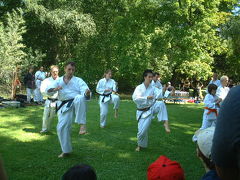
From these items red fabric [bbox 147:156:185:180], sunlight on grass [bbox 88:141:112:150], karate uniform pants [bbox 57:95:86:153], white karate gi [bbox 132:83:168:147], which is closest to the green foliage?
sunlight on grass [bbox 88:141:112:150]

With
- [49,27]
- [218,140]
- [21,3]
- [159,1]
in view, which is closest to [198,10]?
[159,1]

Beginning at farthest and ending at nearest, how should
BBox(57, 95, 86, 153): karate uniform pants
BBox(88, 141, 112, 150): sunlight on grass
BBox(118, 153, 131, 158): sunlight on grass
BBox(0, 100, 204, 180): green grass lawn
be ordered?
BBox(88, 141, 112, 150): sunlight on grass, BBox(118, 153, 131, 158): sunlight on grass, BBox(57, 95, 86, 153): karate uniform pants, BBox(0, 100, 204, 180): green grass lawn

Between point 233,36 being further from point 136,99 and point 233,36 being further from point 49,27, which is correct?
point 49,27

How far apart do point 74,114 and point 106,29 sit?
71.1 ft

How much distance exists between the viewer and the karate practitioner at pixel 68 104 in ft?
20.0

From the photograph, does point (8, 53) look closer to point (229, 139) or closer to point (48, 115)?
point (48, 115)

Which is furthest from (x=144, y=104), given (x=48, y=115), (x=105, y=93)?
(x=105, y=93)

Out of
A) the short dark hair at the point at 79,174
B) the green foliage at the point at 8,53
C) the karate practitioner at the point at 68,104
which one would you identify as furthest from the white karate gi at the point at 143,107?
the green foliage at the point at 8,53

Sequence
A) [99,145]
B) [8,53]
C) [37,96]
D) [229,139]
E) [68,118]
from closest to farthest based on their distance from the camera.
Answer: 1. [229,139]
2. [68,118]
3. [99,145]
4. [37,96]
5. [8,53]

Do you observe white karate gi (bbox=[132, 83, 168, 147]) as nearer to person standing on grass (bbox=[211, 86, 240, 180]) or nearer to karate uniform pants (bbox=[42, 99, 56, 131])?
karate uniform pants (bbox=[42, 99, 56, 131])

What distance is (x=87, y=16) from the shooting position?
24406mm

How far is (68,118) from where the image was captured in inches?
244

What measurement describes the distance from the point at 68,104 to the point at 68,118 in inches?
12.2

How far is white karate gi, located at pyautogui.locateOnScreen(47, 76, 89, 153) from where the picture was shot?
20.0 feet
